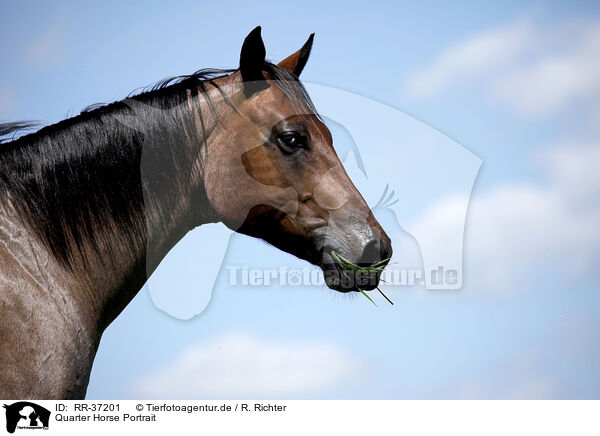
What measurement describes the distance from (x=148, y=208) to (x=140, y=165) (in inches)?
11.1

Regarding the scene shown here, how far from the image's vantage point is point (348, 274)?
343 cm

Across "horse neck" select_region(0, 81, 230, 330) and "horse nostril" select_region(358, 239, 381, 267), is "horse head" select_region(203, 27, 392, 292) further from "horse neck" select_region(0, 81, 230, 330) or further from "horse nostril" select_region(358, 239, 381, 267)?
"horse neck" select_region(0, 81, 230, 330)

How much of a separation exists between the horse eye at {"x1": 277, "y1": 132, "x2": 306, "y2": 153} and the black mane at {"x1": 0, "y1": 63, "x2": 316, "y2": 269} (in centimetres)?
66

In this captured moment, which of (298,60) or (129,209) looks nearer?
(129,209)

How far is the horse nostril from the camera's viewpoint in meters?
3.39

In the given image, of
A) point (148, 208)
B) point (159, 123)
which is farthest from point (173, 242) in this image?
point (159, 123)

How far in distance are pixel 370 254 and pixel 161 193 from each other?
142cm

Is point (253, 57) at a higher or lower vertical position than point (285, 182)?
higher

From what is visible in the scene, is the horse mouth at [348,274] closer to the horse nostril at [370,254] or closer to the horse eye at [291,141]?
the horse nostril at [370,254]

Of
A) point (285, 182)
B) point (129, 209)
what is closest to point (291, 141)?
point (285, 182)

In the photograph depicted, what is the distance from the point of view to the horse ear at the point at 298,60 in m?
4.08
